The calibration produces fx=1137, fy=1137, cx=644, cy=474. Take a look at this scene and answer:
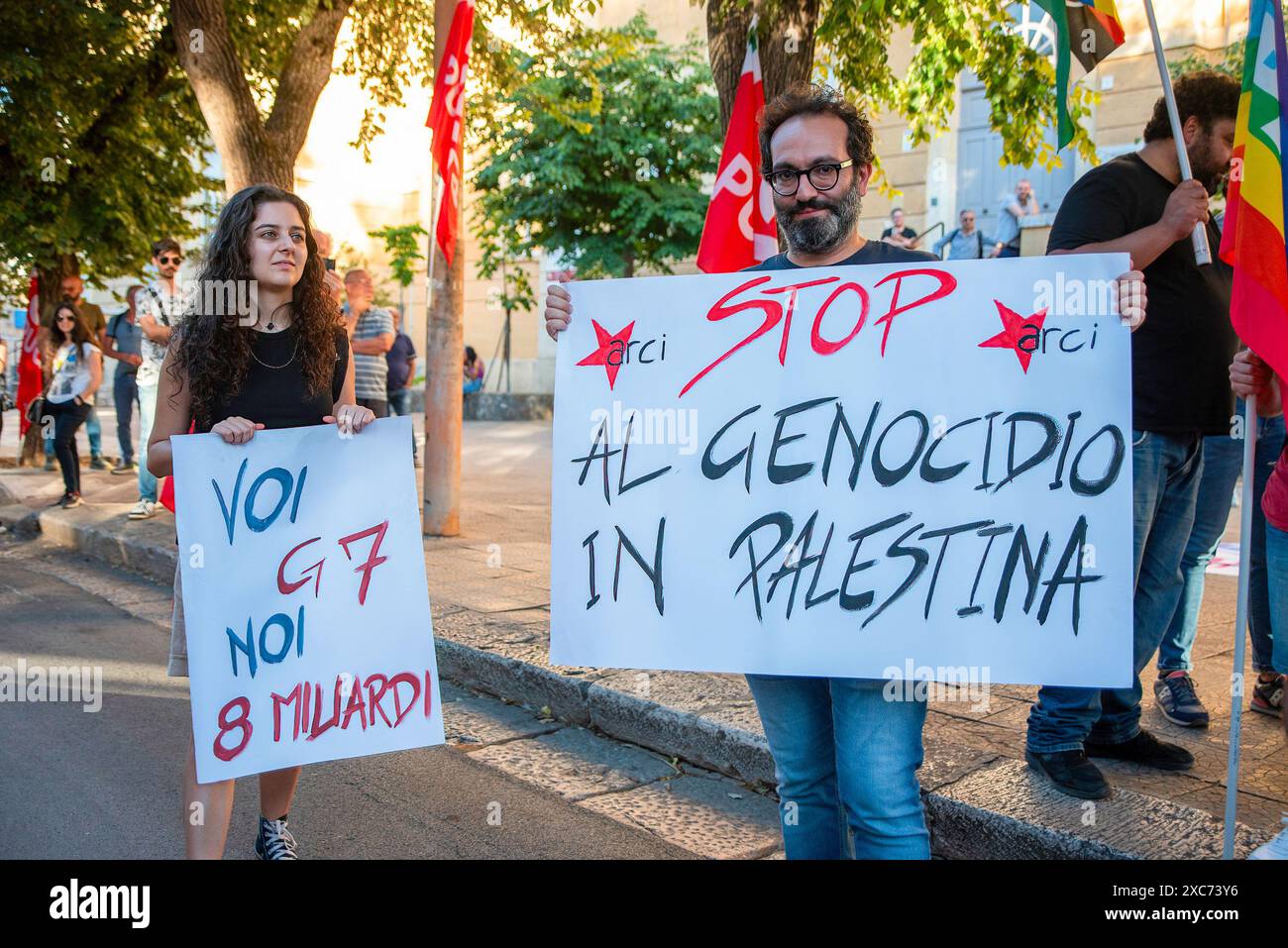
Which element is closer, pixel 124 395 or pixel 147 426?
pixel 147 426

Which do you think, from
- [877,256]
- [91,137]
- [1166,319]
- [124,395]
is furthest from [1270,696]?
[91,137]

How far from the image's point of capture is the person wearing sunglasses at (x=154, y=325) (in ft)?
26.1

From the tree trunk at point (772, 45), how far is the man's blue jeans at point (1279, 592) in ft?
11.7

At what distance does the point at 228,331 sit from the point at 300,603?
28.9 inches

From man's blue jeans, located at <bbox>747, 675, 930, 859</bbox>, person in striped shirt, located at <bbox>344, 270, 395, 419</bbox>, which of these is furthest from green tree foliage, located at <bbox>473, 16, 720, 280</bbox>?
man's blue jeans, located at <bbox>747, 675, 930, 859</bbox>

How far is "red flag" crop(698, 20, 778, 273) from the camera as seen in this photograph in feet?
18.9

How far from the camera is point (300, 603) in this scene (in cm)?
281

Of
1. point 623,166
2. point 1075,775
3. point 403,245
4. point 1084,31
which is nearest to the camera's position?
point 1075,775

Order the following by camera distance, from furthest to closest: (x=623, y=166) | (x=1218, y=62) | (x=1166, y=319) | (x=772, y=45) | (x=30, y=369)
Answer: (x=623, y=166) → (x=1218, y=62) → (x=30, y=369) → (x=772, y=45) → (x=1166, y=319)

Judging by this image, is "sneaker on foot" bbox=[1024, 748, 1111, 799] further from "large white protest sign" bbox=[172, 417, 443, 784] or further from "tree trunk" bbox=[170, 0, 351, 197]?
"tree trunk" bbox=[170, 0, 351, 197]

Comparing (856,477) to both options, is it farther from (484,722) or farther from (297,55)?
(297,55)

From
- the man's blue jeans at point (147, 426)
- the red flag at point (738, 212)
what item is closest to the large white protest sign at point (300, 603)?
the red flag at point (738, 212)

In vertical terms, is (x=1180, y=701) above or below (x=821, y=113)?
below

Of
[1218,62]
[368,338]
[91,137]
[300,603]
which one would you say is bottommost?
[300,603]
